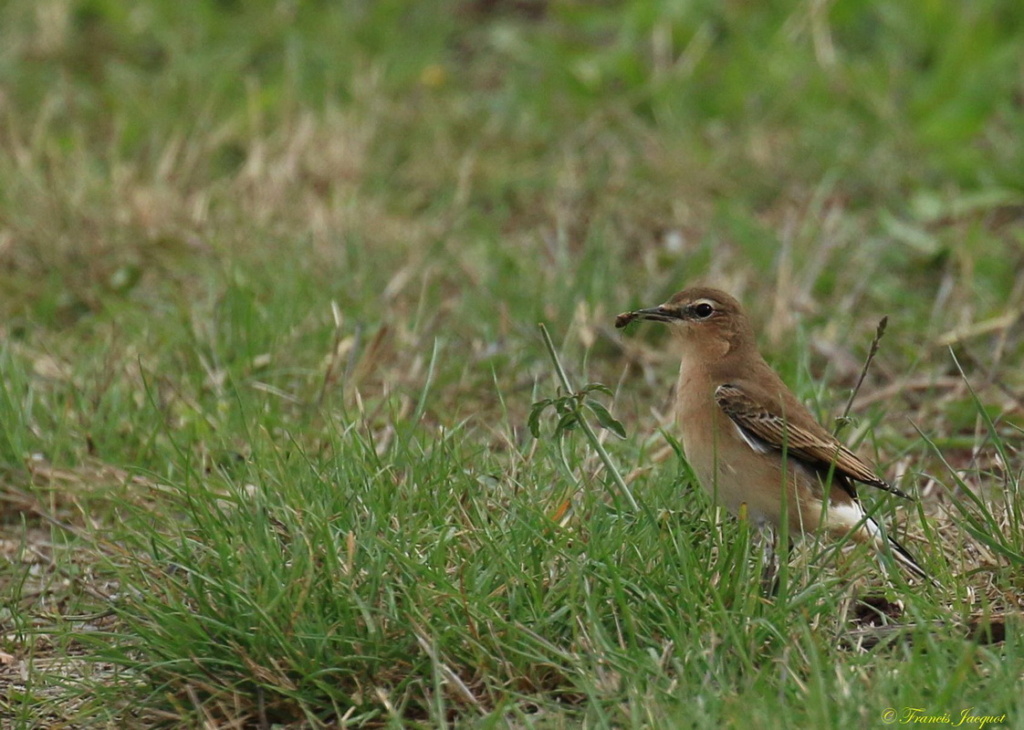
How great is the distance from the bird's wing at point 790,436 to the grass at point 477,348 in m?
0.29

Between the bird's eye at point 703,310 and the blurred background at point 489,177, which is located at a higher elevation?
the bird's eye at point 703,310

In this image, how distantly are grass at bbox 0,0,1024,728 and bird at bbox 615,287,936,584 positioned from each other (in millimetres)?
149

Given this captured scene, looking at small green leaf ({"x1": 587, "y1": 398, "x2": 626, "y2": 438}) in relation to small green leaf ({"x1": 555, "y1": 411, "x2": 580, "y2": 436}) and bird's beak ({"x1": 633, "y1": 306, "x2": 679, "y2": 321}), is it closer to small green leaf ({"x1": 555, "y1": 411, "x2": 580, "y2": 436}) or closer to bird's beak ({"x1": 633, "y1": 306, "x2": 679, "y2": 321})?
small green leaf ({"x1": 555, "y1": 411, "x2": 580, "y2": 436})

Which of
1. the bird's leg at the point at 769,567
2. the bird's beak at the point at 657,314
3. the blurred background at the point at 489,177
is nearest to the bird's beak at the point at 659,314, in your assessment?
the bird's beak at the point at 657,314

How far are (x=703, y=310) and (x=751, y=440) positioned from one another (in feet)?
2.12

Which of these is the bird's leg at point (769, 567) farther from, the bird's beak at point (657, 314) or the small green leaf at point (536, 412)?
the bird's beak at point (657, 314)

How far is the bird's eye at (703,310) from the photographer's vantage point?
18.7 ft

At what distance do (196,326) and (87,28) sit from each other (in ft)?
15.9

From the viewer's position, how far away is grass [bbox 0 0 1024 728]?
4230mm

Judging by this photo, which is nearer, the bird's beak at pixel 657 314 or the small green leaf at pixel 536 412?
the small green leaf at pixel 536 412

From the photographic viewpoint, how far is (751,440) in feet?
17.3

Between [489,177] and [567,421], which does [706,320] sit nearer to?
[567,421]
